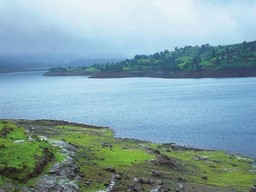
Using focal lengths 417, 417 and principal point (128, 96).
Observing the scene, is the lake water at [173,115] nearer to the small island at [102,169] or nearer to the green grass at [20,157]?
the small island at [102,169]

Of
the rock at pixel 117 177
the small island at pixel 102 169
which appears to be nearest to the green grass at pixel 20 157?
the small island at pixel 102 169

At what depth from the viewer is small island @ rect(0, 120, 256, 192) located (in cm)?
3641

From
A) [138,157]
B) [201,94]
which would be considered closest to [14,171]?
[138,157]

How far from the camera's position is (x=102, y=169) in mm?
45625

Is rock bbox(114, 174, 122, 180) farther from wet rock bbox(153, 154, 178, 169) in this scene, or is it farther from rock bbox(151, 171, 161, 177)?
wet rock bbox(153, 154, 178, 169)

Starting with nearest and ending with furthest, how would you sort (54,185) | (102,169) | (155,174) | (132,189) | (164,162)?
(54,185) < (132,189) < (102,169) < (155,174) < (164,162)

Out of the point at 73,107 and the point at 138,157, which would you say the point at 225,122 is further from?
the point at 73,107

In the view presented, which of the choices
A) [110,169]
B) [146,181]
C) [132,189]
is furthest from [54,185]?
[146,181]

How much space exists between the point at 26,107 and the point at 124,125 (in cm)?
6680

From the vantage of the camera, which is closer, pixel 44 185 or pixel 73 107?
pixel 44 185

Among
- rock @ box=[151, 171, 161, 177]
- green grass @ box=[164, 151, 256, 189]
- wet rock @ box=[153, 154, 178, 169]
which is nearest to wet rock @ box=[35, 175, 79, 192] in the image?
rock @ box=[151, 171, 161, 177]

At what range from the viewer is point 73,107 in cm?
16388

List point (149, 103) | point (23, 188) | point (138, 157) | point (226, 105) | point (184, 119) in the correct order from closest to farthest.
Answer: point (23, 188)
point (138, 157)
point (184, 119)
point (226, 105)
point (149, 103)

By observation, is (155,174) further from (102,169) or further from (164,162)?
(164,162)
